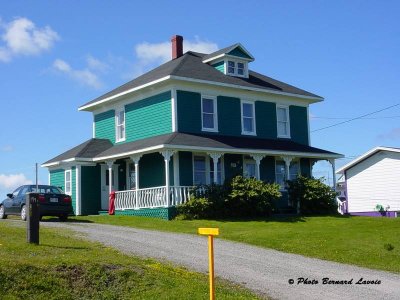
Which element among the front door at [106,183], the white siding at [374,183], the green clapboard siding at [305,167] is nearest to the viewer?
the front door at [106,183]

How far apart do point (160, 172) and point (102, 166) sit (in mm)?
4021

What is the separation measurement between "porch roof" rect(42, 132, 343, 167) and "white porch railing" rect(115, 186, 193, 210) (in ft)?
5.82

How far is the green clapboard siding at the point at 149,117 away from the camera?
28.3 meters

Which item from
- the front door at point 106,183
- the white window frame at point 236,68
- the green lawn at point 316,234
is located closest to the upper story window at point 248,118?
the white window frame at point 236,68

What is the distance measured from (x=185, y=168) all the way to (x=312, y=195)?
6.55 m

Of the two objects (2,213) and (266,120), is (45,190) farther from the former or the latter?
(266,120)

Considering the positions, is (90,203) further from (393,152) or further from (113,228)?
(393,152)

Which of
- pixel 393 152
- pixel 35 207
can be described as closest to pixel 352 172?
pixel 393 152

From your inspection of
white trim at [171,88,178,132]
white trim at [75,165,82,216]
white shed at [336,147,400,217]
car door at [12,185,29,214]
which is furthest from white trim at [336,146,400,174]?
car door at [12,185,29,214]

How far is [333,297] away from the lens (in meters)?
11.1

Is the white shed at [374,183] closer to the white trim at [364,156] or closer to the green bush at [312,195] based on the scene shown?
the white trim at [364,156]

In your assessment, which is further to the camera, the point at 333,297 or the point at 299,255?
the point at 299,255

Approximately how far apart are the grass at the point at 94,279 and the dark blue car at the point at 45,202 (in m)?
10.3

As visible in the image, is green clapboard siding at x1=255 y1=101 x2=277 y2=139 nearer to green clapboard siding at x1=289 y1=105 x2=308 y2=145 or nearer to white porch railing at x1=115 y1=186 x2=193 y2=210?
green clapboard siding at x1=289 y1=105 x2=308 y2=145
